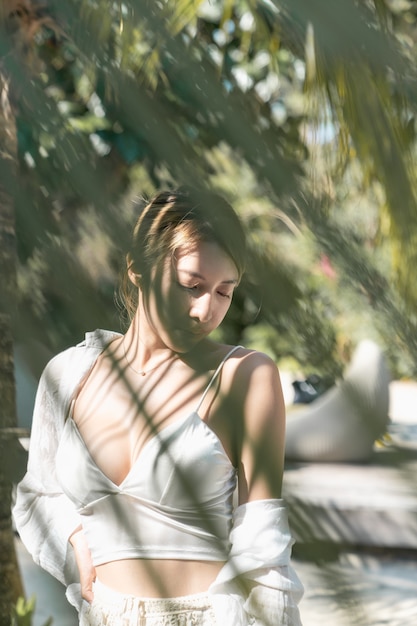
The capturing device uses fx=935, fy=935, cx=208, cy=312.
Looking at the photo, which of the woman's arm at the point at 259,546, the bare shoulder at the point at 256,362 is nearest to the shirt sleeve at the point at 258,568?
the woman's arm at the point at 259,546

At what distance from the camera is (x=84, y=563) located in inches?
34.9

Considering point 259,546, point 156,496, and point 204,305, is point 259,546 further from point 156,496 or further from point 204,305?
point 204,305

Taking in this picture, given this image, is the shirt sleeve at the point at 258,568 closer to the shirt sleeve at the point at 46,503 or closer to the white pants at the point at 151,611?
the white pants at the point at 151,611

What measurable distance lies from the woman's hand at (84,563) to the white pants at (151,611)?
0.05 m

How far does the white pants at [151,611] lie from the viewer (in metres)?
0.77

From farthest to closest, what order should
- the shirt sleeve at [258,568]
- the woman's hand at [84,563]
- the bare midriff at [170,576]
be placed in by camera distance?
1. the woman's hand at [84,563]
2. the bare midriff at [170,576]
3. the shirt sleeve at [258,568]

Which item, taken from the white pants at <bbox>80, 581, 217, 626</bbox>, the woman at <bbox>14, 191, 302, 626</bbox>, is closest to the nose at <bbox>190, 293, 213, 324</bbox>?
the woman at <bbox>14, 191, 302, 626</bbox>

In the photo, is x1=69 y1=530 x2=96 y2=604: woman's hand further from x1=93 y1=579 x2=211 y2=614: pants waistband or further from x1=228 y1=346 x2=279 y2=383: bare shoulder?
x1=228 y1=346 x2=279 y2=383: bare shoulder

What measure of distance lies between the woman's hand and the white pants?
Result: 0.05 meters

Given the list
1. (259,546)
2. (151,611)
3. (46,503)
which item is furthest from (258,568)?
(46,503)

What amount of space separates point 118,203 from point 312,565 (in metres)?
0.07

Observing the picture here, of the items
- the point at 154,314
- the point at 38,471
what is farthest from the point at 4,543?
the point at 154,314

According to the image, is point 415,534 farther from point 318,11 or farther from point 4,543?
point 4,543

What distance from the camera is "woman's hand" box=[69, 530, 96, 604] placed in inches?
34.6
